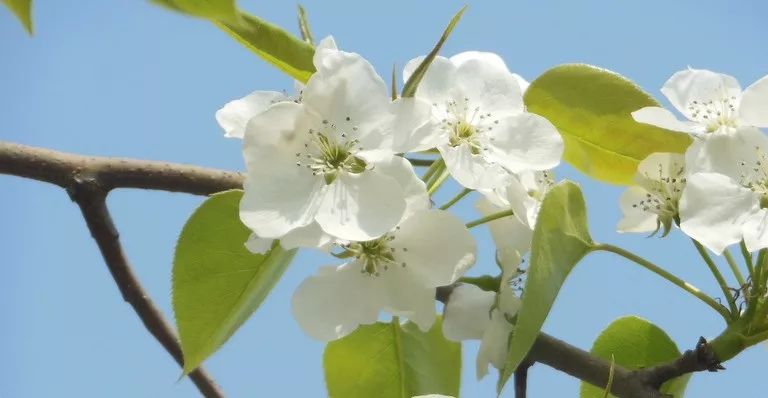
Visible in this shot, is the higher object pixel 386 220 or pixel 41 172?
pixel 41 172

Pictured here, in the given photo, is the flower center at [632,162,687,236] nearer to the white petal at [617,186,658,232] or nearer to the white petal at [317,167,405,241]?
the white petal at [617,186,658,232]

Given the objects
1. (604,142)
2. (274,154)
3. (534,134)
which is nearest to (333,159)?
(274,154)

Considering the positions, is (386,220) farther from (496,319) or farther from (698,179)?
(698,179)

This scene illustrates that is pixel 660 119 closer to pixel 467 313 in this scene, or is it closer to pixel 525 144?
pixel 525 144

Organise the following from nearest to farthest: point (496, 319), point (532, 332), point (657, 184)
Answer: point (532, 332) → point (496, 319) → point (657, 184)

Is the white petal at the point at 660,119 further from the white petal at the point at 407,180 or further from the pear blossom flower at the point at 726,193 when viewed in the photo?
the white petal at the point at 407,180

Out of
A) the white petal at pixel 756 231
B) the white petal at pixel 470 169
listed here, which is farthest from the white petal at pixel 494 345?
the white petal at pixel 756 231

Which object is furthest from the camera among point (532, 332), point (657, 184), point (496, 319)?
point (657, 184)
